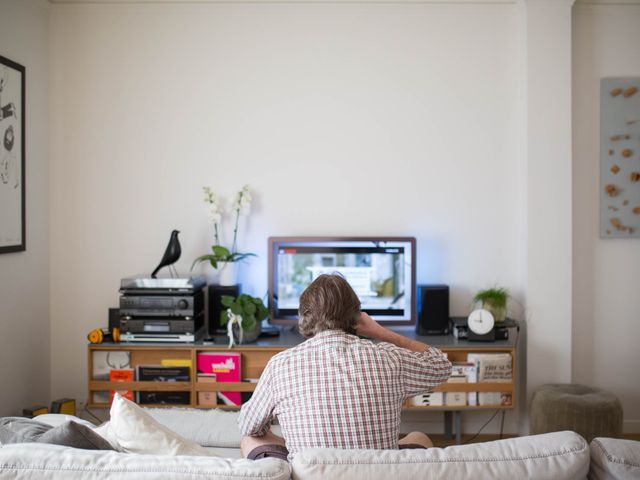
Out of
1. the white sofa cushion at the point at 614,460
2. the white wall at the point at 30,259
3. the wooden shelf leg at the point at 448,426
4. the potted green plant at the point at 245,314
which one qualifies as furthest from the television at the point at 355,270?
the white sofa cushion at the point at 614,460

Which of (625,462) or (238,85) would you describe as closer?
(625,462)

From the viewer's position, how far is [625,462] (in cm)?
159

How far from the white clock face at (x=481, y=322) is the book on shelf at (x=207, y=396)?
1.61 metres

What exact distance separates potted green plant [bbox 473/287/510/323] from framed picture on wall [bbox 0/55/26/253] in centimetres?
287

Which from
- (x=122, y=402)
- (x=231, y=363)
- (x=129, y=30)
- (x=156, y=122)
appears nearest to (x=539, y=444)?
(x=122, y=402)

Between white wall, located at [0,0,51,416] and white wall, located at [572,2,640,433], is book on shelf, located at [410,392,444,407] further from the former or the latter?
white wall, located at [0,0,51,416]

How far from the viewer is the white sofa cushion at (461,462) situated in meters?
1.55

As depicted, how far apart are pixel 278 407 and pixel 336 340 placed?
29 cm

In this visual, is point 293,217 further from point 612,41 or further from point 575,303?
point 612,41

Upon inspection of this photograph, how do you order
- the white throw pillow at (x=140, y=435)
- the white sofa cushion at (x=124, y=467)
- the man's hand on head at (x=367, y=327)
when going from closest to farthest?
the white sofa cushion at (x=124, y=467)
the white throw pillow at (x=140, y=435)
the man's hand on head at (x=367, y=327)

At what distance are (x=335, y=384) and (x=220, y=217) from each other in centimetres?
241

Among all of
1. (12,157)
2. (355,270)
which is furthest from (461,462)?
(12,157)

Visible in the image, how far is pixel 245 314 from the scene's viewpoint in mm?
3859

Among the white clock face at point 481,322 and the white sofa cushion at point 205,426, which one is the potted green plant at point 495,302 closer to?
the white clock face at point 481,322
